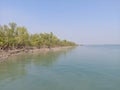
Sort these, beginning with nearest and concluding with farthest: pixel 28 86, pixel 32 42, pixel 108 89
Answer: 1. pixel 108 89
2. pixel 28 86
3. pixel 32 42

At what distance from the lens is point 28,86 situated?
36.3 ft

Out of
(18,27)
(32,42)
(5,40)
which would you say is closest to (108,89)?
(5,40)

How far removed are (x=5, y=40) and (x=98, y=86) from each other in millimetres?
28060

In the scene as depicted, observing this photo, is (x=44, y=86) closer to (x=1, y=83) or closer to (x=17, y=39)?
(x=1, y=83)

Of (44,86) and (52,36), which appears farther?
(52,36)

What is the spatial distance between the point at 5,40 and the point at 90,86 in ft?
91.2

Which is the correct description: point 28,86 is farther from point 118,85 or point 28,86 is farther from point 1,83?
point 118,85

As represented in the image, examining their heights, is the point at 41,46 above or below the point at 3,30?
below

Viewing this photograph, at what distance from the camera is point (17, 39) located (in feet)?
129

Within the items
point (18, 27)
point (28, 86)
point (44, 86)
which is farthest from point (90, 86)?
point (18, 27)

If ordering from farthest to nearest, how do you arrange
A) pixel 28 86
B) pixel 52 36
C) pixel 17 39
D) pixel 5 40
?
pixel 52 36 < pixel 17 39 < pixel 5 40 < pixel 28 86

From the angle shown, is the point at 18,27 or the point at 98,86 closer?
the point at 98,86

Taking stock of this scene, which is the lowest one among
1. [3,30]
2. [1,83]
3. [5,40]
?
[1,83]

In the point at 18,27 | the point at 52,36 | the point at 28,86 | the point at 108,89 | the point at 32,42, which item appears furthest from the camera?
the point at 52,36
